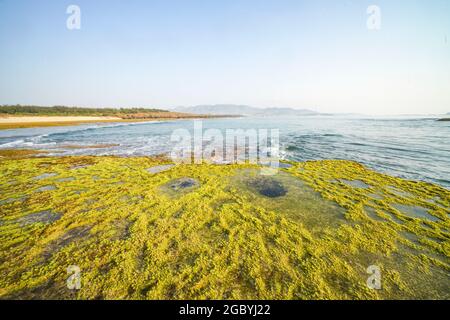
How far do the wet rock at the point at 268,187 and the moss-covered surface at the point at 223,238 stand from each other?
0.12 m

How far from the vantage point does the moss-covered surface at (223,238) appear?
3643mm

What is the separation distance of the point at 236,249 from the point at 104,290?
2.97 m

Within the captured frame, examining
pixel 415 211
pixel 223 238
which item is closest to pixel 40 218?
pixel 223 238

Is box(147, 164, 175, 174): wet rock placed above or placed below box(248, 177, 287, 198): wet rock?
above

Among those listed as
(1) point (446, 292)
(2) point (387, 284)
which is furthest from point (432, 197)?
(2) point (387, 284)

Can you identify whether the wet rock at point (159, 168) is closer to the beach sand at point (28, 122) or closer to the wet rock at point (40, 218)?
the wet rock at point (40, 218)

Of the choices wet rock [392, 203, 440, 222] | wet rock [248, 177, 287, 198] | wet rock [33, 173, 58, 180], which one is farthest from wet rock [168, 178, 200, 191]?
wet rock [392, 203, 440, 222]

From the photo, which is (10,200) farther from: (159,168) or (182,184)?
(182,184)

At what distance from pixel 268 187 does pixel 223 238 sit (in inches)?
174

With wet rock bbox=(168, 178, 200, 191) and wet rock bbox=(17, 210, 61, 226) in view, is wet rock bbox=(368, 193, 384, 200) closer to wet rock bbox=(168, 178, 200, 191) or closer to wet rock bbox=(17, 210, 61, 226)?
wet rock bbox=(168, 178, 200, 191)

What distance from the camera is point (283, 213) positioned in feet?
21.2

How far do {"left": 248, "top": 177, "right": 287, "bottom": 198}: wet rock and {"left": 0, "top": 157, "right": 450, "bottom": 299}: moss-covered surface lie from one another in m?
0.12

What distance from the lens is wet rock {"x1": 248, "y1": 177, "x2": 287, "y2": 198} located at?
8.15 meters
